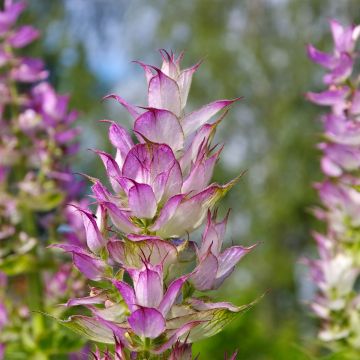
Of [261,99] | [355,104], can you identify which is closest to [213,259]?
[355,104]

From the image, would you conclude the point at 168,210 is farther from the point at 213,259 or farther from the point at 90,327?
the point at 90,327

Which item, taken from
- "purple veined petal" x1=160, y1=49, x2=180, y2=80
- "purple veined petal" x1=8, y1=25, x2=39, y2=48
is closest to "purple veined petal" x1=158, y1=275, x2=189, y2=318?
"purple veined petal" x1=160, y1=49, x2=180, y2=80

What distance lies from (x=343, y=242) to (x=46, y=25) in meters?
5.86

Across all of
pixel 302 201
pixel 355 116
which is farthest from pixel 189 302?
pixel 302 201

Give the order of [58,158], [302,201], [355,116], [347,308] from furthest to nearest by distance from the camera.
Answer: [302,201] → [58,158] → [347,308] → [355,116]

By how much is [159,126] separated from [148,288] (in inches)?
10.1

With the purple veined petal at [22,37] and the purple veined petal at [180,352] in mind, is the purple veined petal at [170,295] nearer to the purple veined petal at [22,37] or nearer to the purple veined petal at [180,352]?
the purple veined petal at [180,352]

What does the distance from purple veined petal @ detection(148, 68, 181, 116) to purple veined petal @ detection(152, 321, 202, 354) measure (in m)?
0.35

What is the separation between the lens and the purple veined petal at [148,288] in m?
1.22

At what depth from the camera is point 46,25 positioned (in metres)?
7.93

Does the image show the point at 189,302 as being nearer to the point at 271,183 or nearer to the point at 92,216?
the point at 92,216

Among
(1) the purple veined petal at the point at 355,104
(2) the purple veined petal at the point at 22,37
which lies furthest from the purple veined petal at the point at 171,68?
(2) the purple veined petal at the point at 22,37

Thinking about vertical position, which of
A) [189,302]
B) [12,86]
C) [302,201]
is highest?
[189,302]

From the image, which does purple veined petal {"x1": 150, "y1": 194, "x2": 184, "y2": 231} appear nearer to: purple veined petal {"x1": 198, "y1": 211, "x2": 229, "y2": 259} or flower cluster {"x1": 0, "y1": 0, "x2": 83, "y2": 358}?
purple veined petal {"x1": 198, "y1": 211, "x2": 229, "y2": 259}
